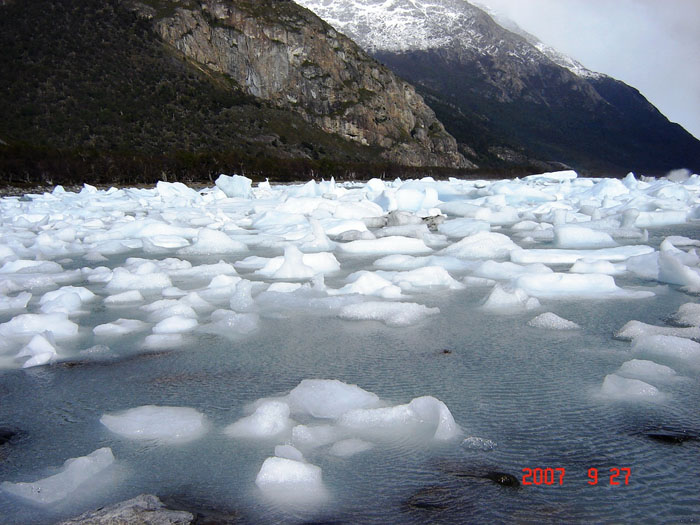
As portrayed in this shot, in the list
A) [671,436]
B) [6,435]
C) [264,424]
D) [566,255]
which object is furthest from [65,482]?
[566,255]

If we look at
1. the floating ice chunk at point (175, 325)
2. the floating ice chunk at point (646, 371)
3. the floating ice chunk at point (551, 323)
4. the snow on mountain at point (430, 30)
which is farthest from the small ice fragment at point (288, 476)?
the snow on mountain at point (430, 30)

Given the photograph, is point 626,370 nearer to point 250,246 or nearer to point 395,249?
point 395,249

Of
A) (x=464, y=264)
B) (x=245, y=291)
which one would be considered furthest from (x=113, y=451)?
(x=464, y=264)

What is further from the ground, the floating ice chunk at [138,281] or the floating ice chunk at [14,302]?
the floating ice chunk at [138,281]

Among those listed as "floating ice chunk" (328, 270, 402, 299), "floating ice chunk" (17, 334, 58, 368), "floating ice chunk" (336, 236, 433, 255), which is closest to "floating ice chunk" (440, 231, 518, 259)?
"floating ice chunk" (336, 236, 433, 255)

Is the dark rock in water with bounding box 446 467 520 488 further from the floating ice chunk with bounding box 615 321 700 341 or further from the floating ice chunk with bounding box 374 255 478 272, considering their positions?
the floating ice chunk with bounding box 374 255 478 272

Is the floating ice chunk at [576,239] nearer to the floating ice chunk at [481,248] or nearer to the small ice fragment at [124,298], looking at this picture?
the floating ice chunk at [481,248]
